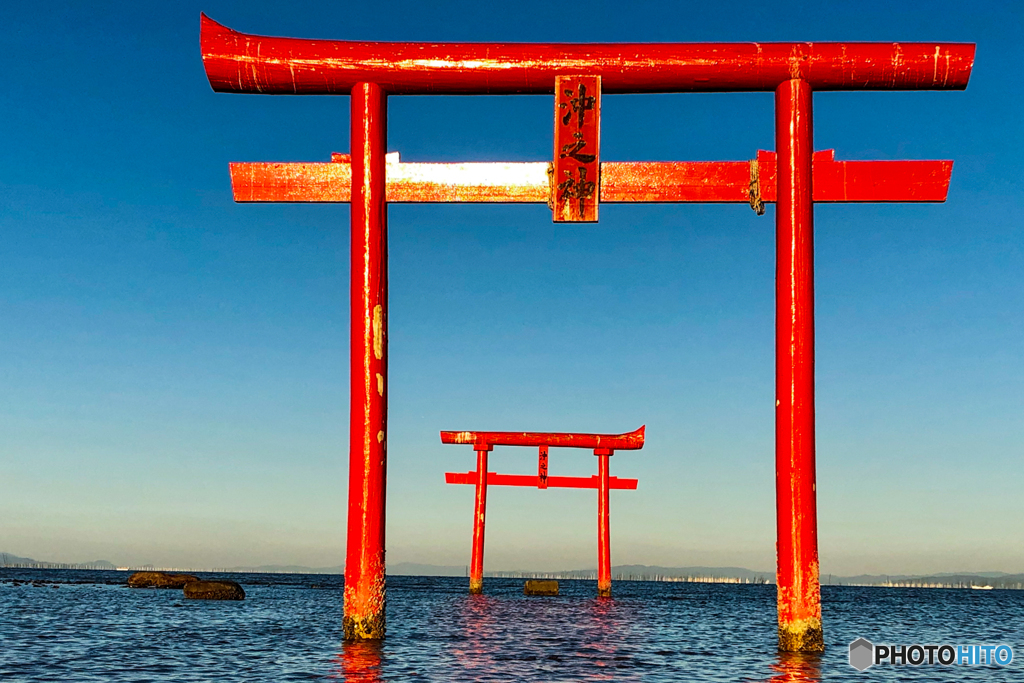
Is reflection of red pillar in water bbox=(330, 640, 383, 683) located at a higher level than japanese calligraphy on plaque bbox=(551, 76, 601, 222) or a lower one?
lower

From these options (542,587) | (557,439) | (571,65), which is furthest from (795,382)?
(542,587)

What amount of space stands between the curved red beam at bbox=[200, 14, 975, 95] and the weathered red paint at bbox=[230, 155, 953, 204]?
2.31 ft

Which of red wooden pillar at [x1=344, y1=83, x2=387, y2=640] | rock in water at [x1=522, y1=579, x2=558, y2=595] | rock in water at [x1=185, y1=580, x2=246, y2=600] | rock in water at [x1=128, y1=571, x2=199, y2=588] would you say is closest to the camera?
red wooden pillar at [x1=344, y1=83, x2=387, y2=640]

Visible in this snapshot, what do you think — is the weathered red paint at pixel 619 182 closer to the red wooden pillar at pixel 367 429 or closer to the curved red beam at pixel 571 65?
the red wooden pillar at pixel 367 429

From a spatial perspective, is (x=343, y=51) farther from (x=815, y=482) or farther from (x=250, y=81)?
(x=815, y=482)

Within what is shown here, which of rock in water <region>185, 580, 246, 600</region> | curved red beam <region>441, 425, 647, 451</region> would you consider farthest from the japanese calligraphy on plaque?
rock in water <region>185, 580, 246, 600</region>

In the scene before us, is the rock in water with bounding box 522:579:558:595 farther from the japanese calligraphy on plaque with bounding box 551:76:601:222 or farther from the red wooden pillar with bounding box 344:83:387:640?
the japanese calligraphy on plaque with bounding box 551:76:601:222

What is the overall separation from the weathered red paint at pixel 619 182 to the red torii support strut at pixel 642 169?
0.05ft

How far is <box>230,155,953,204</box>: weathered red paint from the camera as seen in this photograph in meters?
9.19

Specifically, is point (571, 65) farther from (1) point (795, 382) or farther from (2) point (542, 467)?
(2) point (542, 467)

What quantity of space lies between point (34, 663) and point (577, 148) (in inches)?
329

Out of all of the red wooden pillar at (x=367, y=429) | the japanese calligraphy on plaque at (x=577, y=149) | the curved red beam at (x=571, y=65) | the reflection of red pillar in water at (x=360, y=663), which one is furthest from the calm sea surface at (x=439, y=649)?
the curved red beam at (x=571, y=65)

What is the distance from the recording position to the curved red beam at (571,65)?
880 centimetres

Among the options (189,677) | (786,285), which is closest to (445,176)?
(786,285)
